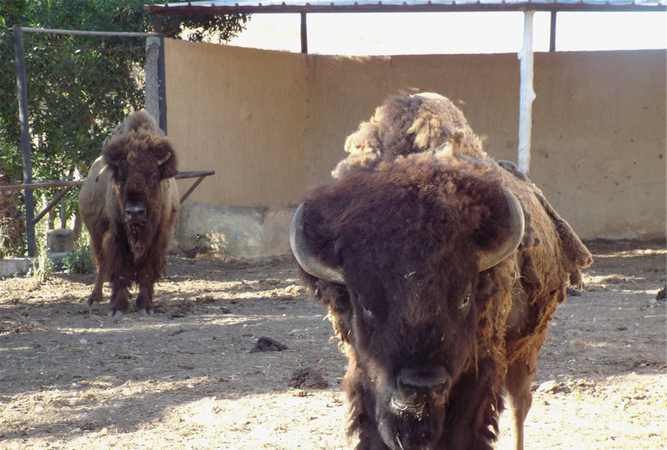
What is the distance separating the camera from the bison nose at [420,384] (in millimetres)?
2570

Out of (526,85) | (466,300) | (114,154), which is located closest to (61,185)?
(114,154)

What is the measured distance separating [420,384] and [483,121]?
10449 mm

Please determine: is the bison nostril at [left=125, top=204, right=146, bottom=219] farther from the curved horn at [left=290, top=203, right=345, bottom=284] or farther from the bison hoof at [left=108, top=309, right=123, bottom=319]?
the curved horn at [left=290, top=203, right=345, bottom=284]

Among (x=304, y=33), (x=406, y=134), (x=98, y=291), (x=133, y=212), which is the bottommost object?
(x=98, y=291)

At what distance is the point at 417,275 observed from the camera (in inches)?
103

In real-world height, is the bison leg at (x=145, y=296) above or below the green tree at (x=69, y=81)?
below

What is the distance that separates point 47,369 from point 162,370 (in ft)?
2.97

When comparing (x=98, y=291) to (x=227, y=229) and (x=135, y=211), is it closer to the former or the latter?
(x=135, y=211)

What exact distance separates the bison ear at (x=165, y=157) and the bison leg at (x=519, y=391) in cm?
516

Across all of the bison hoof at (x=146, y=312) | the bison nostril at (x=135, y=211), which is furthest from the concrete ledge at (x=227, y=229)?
the bison nostril at (x=135, y=211)

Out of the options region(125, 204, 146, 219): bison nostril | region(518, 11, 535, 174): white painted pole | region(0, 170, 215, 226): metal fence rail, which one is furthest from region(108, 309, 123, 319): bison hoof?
region(518, 11, 535, 174): white painted pole

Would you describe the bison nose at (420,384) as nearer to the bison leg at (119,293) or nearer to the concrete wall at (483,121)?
the bison leg at (119,293)

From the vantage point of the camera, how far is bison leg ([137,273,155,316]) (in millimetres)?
7949

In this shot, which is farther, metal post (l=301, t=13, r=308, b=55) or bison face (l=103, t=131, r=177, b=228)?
metal post (l=301, t=13, r=308, b=55)
